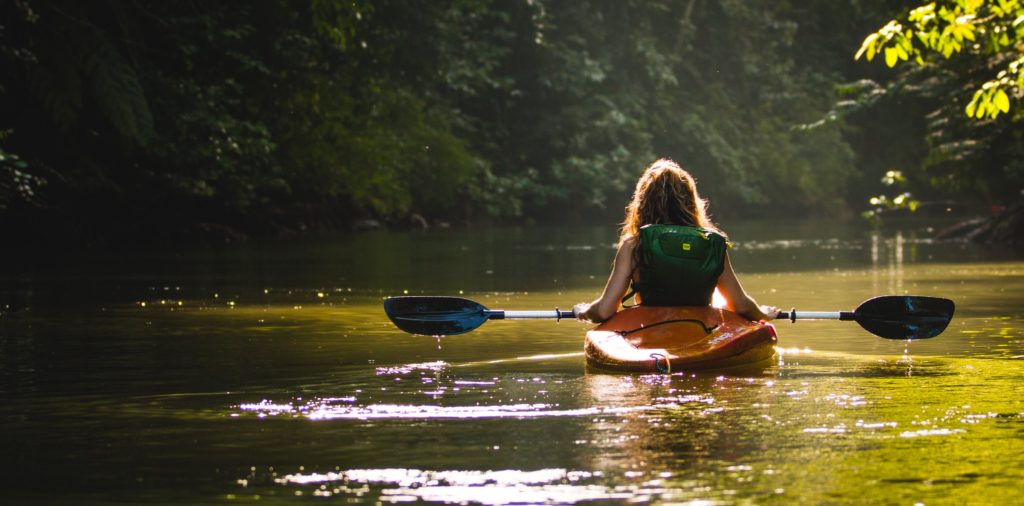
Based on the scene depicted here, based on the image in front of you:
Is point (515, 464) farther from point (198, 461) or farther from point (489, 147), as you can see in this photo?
point (489, 147)

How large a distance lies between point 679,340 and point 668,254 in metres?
0.54

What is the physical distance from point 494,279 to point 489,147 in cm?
3215

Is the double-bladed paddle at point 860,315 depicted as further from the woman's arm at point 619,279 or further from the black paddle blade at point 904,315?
the woman's arm at point 619,279

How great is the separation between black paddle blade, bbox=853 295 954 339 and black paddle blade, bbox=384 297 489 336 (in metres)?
2.43

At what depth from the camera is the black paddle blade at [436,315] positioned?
1038 centimetres

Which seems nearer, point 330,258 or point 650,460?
point 650,460

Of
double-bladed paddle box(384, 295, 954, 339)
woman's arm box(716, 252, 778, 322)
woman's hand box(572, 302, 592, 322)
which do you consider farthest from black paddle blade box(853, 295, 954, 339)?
woman's hand box(572, 302, 592, 322)

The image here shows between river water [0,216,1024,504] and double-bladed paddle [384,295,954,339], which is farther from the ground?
double-bladed paddle [384,295,954,339]

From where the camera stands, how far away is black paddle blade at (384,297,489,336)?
408 inches

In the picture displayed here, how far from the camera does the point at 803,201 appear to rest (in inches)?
2520

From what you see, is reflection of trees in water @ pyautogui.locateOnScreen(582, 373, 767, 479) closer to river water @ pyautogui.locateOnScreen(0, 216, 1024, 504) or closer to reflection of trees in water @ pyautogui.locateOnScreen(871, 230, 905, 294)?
river water @ pyautogui.locateOnScreen(0, 216, 1024, 504)

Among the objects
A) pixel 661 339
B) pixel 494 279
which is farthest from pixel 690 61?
pixel 661 339

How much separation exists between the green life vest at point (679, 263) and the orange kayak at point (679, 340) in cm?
11

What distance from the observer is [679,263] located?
9414 mm
